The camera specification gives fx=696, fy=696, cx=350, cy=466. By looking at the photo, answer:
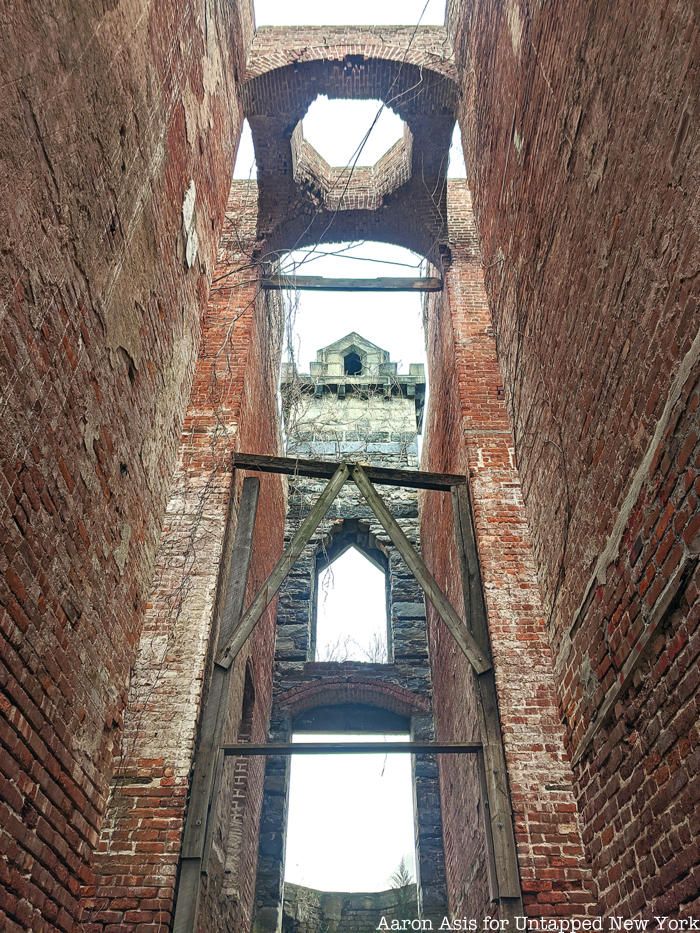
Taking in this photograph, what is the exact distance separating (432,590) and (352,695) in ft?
18.9

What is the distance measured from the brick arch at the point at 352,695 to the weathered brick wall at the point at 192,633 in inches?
65.0

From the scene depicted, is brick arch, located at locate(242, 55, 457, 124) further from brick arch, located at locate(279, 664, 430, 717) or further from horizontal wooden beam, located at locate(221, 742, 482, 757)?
brick arch, located at locate(279, 664, 430, 717)

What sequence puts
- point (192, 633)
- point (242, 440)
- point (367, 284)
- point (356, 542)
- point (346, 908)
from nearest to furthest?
point (192, 633) → point (242, 440) → point (367, 284) → point (346, 908) → point (356, 542)

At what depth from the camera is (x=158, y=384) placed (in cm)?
514

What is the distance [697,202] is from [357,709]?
31.4 ft

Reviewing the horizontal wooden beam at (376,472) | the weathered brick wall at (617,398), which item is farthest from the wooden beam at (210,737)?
the weathered brick wall at (617,398)

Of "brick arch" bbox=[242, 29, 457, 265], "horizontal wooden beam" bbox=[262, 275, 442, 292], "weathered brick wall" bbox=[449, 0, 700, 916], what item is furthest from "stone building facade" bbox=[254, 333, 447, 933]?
"weathered brick wall" bbox=[449, 0, 700, 916]

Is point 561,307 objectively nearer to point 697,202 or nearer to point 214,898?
point 697,202

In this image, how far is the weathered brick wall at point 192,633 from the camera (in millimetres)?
4039

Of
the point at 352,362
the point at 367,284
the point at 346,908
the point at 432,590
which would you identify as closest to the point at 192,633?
the point at 432,590

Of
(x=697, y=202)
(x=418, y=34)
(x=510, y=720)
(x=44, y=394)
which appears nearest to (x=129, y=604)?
(x=44, y=394)

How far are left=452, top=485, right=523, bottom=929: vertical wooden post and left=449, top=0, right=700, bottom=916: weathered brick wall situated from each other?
512mm

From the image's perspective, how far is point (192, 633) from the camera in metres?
4.95

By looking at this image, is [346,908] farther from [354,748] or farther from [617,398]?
[617,398]
